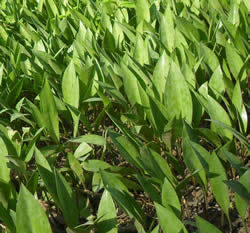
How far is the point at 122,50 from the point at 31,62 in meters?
0.43

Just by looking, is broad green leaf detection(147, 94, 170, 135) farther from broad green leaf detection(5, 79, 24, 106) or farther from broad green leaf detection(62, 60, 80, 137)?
broad green leaf detection(5, 79, 24, 106)

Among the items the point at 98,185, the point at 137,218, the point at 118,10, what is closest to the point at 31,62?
the point at 118,10

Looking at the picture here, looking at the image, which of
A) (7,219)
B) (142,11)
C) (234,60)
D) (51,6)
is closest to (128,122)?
(234,60)

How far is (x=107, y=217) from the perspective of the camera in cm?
138

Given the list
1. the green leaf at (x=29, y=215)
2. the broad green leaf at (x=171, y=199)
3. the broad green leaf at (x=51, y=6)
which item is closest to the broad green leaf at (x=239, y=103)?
the broad green leaf at (x=171, y=199)

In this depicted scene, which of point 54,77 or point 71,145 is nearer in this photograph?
point 71,145

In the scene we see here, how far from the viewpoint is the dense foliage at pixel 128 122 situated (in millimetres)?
1405

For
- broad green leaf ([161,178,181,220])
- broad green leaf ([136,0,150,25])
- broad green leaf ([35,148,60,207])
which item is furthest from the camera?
broad green leaf ([136,0,150,25])

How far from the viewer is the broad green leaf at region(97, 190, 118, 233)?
53.9 inches

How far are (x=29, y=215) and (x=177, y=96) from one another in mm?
707

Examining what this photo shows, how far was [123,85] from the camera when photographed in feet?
6.61

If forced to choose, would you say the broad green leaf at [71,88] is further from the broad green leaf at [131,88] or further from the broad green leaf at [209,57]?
the broad green leaf at [209,57]

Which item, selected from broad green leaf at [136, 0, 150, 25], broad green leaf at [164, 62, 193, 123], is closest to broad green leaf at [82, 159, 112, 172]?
broad green leaf at [164, 62, 193, 123]

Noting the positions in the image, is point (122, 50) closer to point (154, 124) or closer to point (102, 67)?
point (102, 67)
